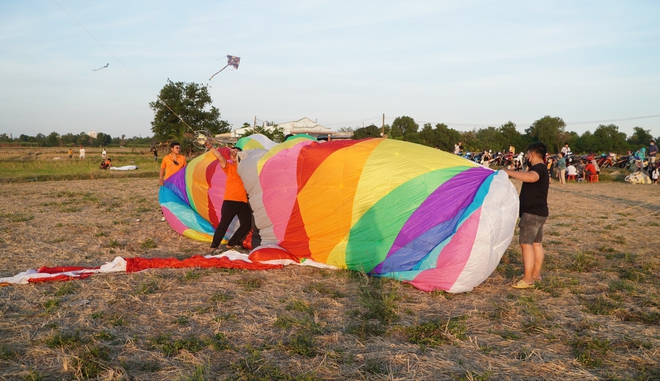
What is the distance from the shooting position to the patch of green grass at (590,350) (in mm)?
3289

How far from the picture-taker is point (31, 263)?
593 centimetres

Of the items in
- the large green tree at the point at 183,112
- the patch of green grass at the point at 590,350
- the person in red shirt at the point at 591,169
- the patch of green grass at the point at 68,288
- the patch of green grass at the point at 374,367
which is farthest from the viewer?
the large green tree at the point at 183,112

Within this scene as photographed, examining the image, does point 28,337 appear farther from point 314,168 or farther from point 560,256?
point 560,256

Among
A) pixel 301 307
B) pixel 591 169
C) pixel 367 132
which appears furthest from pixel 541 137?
pixel 301 307

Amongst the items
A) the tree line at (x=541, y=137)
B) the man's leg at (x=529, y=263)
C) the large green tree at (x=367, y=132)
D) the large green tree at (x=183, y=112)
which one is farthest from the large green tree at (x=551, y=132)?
the man's leg at (x=529, y=263)

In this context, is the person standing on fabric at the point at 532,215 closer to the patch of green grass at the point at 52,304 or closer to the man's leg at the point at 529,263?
the man's leg at the point at 529,263

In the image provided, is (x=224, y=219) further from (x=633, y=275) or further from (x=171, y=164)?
(x=633, y=275)

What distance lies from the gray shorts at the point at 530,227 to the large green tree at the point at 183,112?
35.6 m

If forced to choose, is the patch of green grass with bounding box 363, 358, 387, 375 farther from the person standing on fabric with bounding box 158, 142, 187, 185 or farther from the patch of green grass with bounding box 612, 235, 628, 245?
the person standing on fabric with bounding box 158, 142, 187, 185

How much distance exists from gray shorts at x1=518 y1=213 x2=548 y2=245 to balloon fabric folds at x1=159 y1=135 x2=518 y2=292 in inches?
7.7

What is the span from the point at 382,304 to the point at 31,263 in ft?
14.6

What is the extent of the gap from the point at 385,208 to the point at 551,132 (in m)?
53.8

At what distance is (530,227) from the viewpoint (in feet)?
16.7

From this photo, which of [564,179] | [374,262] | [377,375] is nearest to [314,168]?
[374,262]
